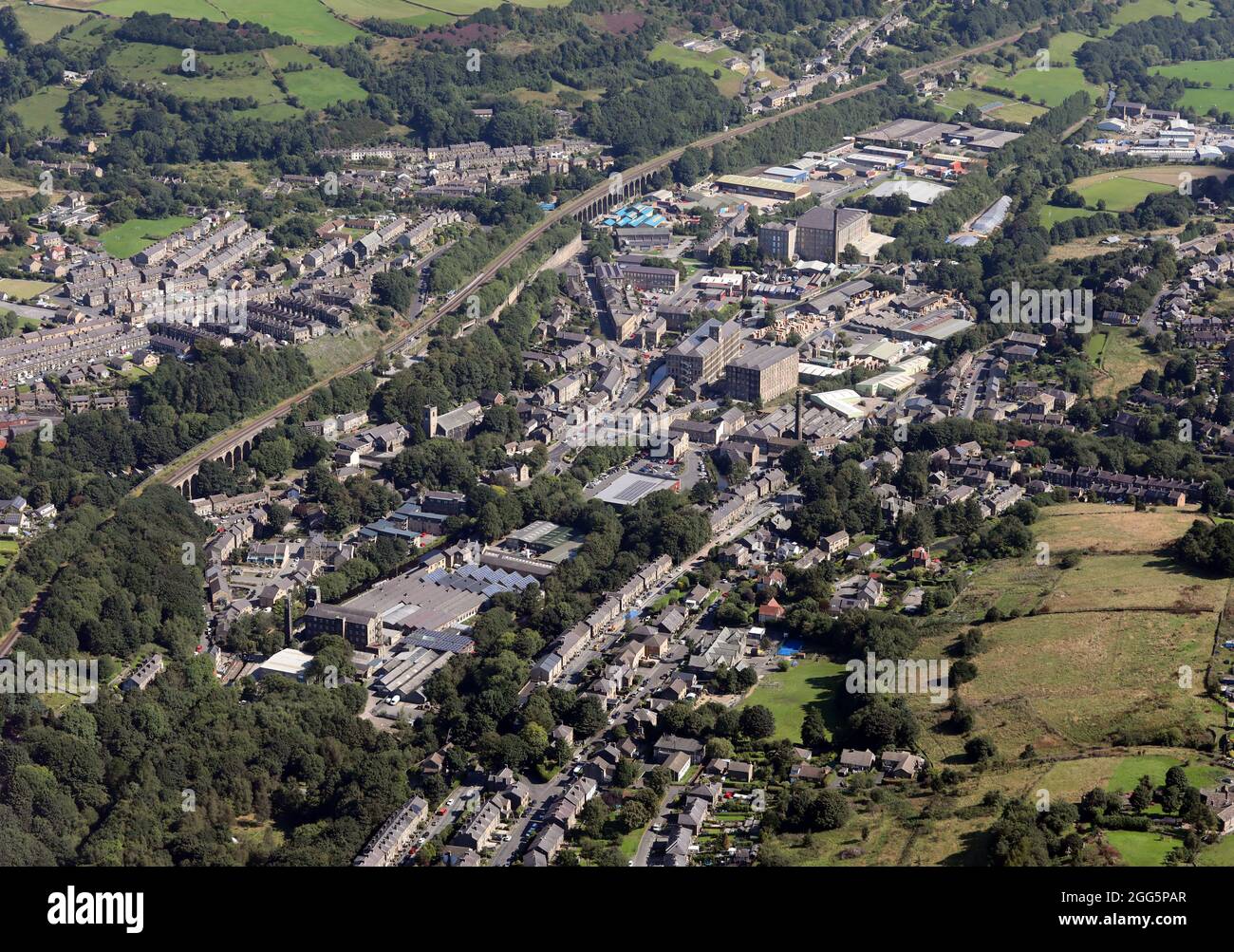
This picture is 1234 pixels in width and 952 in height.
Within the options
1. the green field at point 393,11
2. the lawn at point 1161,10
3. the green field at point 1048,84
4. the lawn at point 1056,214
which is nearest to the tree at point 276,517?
the lawn at point 1056,214

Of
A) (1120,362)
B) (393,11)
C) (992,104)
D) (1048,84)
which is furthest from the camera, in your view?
(1048,84)

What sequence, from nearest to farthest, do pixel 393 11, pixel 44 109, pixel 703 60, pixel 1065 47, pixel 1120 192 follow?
pixel 1120 192, pixel 44 109, pixel 703 60, pixel 393 11, pixel 1065 47

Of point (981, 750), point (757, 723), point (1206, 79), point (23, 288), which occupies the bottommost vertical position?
point (757, 723)

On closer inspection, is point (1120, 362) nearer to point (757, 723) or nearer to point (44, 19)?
point (757, 723)

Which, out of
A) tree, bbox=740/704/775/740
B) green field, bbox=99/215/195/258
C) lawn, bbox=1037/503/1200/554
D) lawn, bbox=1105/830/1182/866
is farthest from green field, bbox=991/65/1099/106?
lawn, bbox=1105/830/1182/866

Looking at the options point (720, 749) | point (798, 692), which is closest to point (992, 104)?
point (798, 692)

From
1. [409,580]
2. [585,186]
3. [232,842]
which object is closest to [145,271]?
[585,186]
